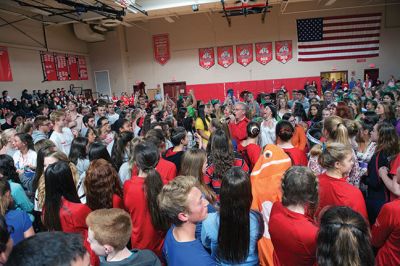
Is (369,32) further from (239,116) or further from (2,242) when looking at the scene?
(2,242)

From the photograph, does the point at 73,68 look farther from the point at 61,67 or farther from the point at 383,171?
the point at 383,171

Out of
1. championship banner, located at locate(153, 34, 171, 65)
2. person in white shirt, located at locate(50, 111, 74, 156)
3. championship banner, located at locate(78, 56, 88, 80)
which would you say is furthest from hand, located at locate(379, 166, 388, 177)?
championship banner, located at locate(78, 56, 88, 80)

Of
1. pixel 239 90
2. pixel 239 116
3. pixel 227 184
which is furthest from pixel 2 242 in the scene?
pixel 239 90

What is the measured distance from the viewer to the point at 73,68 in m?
15.8

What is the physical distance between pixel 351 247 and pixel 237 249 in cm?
70

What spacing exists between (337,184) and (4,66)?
1324 centimetres

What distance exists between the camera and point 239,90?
1667 centimetres

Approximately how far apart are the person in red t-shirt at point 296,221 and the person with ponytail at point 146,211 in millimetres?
941

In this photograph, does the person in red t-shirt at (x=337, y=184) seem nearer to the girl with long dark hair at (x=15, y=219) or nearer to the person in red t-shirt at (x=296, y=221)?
the person in red t-shirt at (x=296, y=221)

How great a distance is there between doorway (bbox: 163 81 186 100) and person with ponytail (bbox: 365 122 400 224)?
49.1 ft

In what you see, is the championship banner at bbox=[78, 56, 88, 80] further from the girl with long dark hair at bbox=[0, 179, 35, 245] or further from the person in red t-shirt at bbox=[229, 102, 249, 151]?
the girl with long dark hair at bbox=[0, 179, 35, 245]

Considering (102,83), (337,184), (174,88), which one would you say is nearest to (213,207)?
(337,184)

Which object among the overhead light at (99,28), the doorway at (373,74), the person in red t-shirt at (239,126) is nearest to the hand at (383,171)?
the person in red t-shirt at (239,126)

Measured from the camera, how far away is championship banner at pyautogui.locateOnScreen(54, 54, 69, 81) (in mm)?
14566
